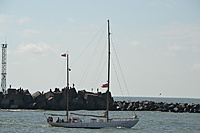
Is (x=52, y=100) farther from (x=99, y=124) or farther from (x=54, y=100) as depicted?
(x=99, y=124)

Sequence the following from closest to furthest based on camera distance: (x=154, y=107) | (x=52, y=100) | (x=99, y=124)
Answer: (x=99, y=124), (x=52, y=100), (x=154, y=107)

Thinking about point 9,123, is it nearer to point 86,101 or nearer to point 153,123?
point 153,123

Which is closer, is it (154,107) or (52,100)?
(52,100)

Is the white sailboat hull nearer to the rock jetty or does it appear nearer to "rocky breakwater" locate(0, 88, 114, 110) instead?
the rock jetty

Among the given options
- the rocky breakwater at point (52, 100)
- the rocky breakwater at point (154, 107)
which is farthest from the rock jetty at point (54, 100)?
the rocky breakwater at point (154, 107)

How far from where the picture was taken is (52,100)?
94812 millimetres

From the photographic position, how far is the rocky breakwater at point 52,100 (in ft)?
313

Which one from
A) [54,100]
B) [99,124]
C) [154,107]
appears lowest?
[99,124]

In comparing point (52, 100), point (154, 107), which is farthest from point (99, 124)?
point (154, 107)

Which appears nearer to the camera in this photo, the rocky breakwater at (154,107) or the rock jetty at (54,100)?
the rock jetty at (54,100)

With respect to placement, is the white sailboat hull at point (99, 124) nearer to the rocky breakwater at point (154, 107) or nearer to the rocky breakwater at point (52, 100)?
the rocky breakwater at point (52, 100)

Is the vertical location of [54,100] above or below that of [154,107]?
above

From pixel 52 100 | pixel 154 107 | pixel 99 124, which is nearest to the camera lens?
pixel 99 124

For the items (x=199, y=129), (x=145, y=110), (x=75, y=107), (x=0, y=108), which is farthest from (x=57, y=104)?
(x=199, y=129)
